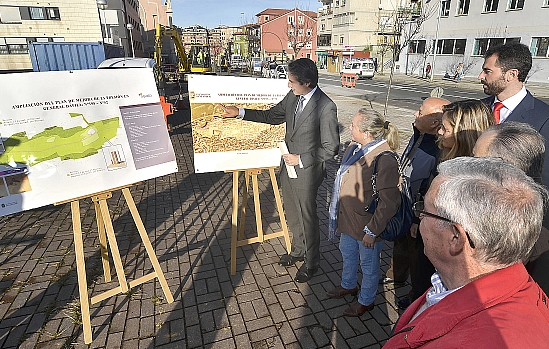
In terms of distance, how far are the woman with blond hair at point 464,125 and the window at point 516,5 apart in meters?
33.0

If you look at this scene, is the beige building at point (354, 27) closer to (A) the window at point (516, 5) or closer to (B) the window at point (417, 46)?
(B) the window at point (417, 46)

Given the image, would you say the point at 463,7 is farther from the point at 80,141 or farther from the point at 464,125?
the point at 80,141

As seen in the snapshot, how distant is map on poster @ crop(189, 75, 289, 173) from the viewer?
3.28 m

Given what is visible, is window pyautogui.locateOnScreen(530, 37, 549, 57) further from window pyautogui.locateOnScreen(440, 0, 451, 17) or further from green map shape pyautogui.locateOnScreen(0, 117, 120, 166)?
green map shape pyautogui.locateOnScreen(0, 117, 120, 166)

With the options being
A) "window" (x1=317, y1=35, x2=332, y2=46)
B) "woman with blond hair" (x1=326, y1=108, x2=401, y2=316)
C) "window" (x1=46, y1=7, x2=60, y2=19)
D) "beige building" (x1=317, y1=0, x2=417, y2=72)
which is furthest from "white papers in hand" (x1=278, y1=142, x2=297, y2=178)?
"window" (x1=317, y1=35, x2=332, y2=46)

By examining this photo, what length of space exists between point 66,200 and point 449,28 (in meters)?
39.0

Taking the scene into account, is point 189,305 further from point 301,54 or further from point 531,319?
point 301,54

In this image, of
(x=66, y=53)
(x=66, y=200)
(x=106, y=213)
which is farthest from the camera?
(x=66, y=53)

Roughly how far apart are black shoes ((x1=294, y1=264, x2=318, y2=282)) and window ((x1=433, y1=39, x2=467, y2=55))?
3533cm

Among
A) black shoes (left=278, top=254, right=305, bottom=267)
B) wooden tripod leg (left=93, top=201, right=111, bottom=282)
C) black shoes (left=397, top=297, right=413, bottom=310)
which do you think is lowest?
black shoes (left=397, top=297, right=413, bottom=310)

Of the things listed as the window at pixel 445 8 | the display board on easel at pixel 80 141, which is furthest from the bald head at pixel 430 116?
the window at pixel 445 8

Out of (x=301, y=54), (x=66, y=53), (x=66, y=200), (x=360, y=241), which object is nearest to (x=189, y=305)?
(x=66, y=200)

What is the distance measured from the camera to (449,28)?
32.6 meters

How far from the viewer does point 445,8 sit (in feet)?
109
